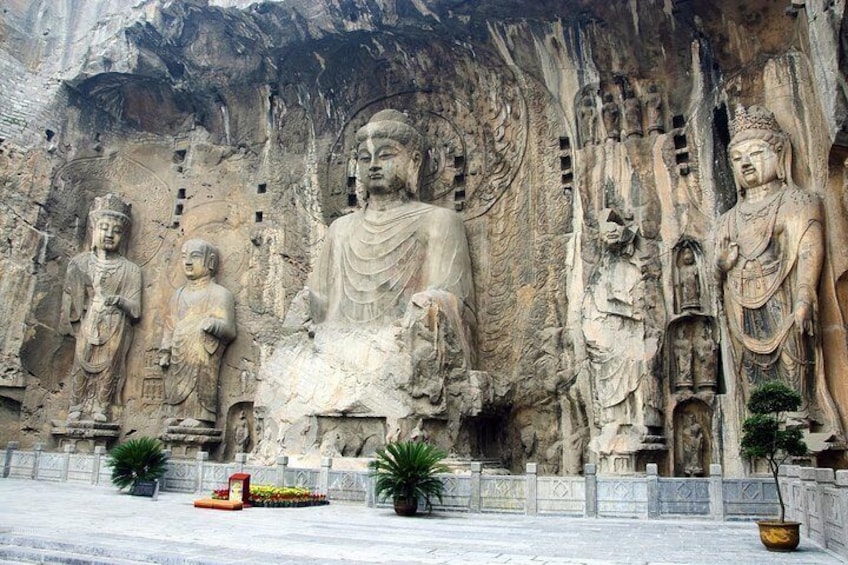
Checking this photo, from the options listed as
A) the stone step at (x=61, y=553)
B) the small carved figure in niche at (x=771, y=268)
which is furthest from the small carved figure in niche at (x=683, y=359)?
the stone step at (x=61, y=553)

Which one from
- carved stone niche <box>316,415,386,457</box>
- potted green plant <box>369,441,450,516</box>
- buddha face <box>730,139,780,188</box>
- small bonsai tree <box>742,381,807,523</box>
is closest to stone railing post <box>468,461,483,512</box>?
potted green plant <box>369,441,450,516</box>

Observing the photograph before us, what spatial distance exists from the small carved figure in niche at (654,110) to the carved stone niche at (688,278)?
1741mm

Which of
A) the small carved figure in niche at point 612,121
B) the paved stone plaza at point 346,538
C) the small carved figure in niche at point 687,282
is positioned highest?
the small carved figure in niche at point 612,121

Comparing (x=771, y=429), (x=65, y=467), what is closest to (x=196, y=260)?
(x=65, y=467)

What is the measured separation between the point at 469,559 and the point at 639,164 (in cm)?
729

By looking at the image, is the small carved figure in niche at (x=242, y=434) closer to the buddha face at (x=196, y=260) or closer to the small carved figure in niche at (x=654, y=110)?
the buddha face at (x=196, y=260)

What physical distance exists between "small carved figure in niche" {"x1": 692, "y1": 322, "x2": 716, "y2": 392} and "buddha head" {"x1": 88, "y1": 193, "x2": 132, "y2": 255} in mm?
9889

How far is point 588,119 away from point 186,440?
786cm

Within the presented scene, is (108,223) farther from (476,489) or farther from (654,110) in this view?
(654,110)

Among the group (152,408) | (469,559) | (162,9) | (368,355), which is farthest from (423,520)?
(162,9)

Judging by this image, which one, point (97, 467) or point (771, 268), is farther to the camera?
point (97, 467)

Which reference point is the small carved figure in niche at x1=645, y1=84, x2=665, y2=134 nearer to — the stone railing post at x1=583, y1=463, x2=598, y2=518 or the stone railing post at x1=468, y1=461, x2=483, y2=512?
the stone railing post at x1=583, y1=463, x2=598, y2=518

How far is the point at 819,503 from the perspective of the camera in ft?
18.4

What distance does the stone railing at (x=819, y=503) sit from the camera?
5062 millimetres
